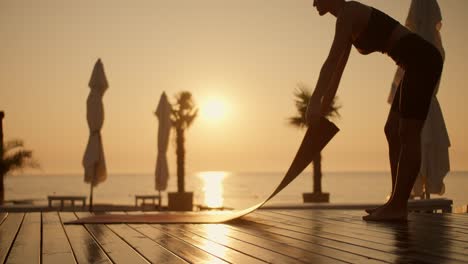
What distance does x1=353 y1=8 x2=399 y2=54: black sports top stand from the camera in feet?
12.5

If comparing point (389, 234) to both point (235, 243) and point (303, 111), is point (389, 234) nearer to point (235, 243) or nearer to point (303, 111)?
point (235, 243)

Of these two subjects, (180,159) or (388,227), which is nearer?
(388,227)

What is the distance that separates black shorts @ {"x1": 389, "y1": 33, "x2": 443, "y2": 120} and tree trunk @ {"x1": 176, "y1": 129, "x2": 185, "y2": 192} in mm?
16177

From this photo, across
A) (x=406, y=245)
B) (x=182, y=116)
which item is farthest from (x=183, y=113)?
(x=406, y=245)

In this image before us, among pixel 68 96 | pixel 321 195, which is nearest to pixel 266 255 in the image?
pixel 321 195

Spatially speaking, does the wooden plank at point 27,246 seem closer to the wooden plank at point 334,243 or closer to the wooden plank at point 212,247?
the wooden plank at point 212,247

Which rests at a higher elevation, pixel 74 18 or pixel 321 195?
pixel 74 18

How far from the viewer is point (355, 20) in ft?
12.4

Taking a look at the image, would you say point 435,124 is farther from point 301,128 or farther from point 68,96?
point 68,96

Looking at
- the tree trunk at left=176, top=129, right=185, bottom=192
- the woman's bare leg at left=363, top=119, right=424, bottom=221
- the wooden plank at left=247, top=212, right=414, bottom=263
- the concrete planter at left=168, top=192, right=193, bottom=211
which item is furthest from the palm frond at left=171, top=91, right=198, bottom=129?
the woman's bare leg at left=363, top=119, right=424, bottom=221

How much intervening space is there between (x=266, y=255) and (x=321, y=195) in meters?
13.0

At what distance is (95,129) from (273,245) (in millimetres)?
8060

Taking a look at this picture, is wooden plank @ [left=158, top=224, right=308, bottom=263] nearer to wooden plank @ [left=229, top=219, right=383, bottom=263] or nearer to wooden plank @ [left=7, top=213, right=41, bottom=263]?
wooden plank @ [left=229, top=219, right=383, bottom=263]

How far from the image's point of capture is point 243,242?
2955 mm
